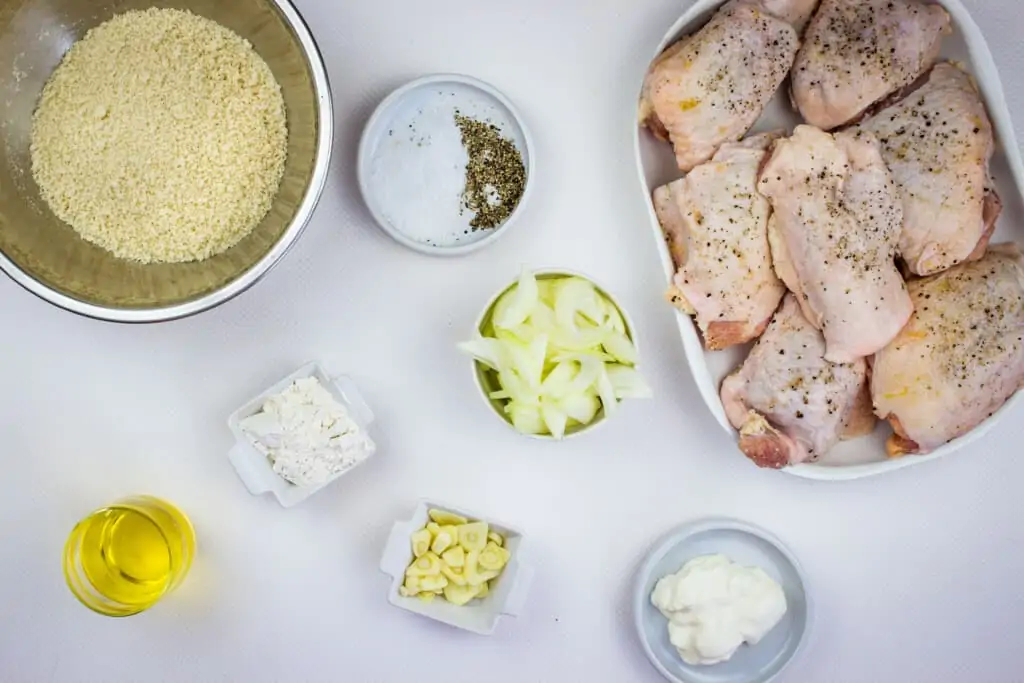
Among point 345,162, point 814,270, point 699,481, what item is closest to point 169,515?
point 345,162

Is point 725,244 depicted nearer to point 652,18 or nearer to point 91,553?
point 652,18

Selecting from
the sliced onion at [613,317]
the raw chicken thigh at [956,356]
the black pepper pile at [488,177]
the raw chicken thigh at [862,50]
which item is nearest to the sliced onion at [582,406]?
the sliced onion at [613,317]

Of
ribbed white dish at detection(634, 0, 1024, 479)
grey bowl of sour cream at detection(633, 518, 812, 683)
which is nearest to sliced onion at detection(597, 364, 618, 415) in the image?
ribbed white dish at detection(634, 0, 1024, 479)

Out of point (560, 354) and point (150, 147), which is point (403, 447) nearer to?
point (560, 354)

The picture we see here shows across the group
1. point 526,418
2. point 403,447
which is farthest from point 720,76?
point 403,447

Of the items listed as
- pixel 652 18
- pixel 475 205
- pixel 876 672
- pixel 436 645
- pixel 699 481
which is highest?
pixel 652 18

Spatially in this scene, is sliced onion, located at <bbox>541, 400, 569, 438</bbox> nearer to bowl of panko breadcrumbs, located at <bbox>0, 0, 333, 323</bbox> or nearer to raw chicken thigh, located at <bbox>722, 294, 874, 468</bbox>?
raw chicken thigh, located at <bbox>722, 294, 874, 468</bbox>
